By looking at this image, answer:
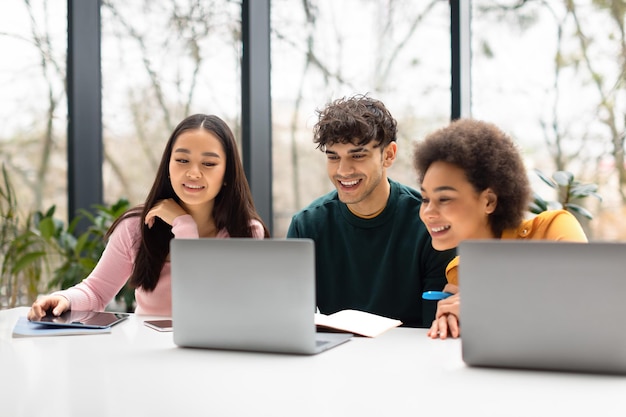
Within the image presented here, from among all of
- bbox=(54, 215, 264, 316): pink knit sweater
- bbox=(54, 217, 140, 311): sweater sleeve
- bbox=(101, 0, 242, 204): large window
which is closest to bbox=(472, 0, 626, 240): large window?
bbox=(101, 0, 242, 204): large window

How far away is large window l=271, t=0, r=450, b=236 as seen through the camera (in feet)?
10.7

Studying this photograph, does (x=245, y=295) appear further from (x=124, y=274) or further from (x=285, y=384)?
(x=124, y=274)

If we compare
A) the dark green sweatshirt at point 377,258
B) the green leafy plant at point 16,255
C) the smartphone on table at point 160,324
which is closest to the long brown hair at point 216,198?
the dark green sweatshirt at point 377,258

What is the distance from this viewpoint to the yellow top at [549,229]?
5.44ft

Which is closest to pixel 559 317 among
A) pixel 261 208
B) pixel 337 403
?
pixel 337 403

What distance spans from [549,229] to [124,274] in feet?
4.14

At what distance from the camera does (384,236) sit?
2.22 meters

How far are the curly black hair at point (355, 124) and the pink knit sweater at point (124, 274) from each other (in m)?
0.46

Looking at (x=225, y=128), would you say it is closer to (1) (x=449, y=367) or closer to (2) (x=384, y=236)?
(2) (x=384, y=236)

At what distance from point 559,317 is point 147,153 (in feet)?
9.58

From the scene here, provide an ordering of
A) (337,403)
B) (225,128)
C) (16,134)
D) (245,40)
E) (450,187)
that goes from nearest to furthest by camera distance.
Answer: (337,403)
(450,187)
(225,128)
(245,40)
(16,134)

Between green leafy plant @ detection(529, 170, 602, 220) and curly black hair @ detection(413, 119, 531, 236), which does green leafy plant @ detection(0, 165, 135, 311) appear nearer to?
green leafy plant @ detection(529, 170, 602, 220)

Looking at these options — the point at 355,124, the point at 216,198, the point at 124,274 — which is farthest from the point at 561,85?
the point at 124,274

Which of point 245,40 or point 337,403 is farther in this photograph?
point 245,40
